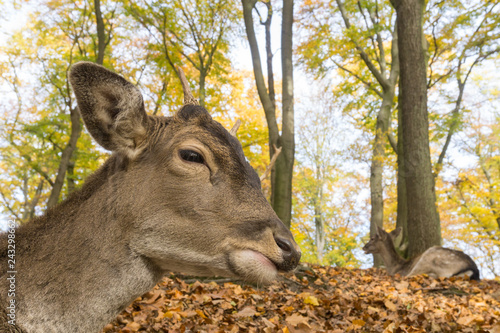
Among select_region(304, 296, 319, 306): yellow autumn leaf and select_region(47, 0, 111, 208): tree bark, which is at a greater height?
select_region(47, 0, 111, 208): tree bark

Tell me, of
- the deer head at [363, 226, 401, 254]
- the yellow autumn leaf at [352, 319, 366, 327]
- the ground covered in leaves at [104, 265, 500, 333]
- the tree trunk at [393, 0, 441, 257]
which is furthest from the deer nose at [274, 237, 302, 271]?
the deer head at [363, 226, 401, 254]

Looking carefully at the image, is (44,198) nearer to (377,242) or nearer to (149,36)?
(149,36)

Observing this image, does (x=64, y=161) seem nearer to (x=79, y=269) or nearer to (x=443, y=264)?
(x=443, y=264)

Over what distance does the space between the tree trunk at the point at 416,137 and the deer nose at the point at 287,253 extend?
8.98 meters

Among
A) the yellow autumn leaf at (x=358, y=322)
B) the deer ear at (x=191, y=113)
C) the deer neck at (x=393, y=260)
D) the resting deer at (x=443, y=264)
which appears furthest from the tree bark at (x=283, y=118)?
the deer ear at (x=191, y=113)

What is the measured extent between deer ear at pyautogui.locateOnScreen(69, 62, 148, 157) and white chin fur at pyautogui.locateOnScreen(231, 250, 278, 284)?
0.91 metres

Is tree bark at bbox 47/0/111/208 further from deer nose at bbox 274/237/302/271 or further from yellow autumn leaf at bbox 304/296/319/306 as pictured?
deer nose at bbox 274/237/302/271

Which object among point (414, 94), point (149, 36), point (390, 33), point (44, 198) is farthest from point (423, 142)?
point (44, 198)

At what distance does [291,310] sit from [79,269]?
3.31 metres

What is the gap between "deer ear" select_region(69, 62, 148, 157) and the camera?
2.21 metres

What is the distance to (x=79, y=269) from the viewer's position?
7.11 feet

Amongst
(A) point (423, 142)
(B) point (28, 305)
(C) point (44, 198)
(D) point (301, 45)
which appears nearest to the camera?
(B) point (28, 305)

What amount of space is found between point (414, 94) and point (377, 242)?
16.3 ft

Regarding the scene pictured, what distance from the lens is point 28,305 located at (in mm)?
2059
